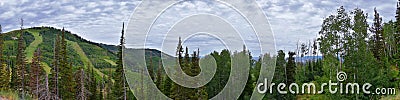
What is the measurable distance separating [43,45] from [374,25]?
15769 cm

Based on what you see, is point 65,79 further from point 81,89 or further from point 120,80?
point 120,80

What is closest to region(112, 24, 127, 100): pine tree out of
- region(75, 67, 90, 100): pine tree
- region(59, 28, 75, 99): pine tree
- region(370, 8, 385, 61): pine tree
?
region(75, 67, 90, 100): pine tree

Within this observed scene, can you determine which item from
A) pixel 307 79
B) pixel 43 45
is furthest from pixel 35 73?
pixel 43 45

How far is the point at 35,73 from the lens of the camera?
4350cm

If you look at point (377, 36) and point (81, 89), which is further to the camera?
point (377, 36)

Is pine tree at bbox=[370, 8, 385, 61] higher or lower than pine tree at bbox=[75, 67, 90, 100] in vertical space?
higher

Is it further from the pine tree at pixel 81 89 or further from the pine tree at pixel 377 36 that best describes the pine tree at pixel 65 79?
the pine tree at pixel 377 36

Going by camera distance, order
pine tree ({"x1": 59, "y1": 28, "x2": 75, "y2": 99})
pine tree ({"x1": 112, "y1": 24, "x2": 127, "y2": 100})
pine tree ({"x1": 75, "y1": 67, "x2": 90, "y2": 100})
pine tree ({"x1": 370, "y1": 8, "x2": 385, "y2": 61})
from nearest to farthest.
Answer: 1. pine tree ({"x1": 75, "y1": 67, "x2": 90, "y2": 100})
2. pine tree ({"x1": 112, "y1": 24, "x2": 127, "y2": 100})
3. pine tree ({"x1": 59, "y1": 28, "x2": 75, "y2": 99})
4. pine tree ({"x1": 370, "y1": 8, "x2": 385, "y2": 61})

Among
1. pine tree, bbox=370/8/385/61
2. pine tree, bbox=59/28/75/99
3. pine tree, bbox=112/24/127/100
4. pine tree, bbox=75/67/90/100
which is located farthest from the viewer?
pine tree, bbox=370/8/385/61

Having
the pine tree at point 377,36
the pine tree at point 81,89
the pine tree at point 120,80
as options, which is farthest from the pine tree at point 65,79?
the pine tree at point 377,36

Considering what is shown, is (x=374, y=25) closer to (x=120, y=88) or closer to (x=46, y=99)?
(x=120, y=88)

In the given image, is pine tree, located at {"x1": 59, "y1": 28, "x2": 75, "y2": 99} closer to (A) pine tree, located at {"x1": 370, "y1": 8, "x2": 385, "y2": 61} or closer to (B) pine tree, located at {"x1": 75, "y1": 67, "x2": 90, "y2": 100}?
(B) pine tree, located at {"x1": 75, "y1": 67, "x2": 90, "y2": 100}

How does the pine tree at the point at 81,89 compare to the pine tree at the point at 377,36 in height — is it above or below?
below

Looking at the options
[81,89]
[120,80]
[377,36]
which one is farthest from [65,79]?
[377,36]
